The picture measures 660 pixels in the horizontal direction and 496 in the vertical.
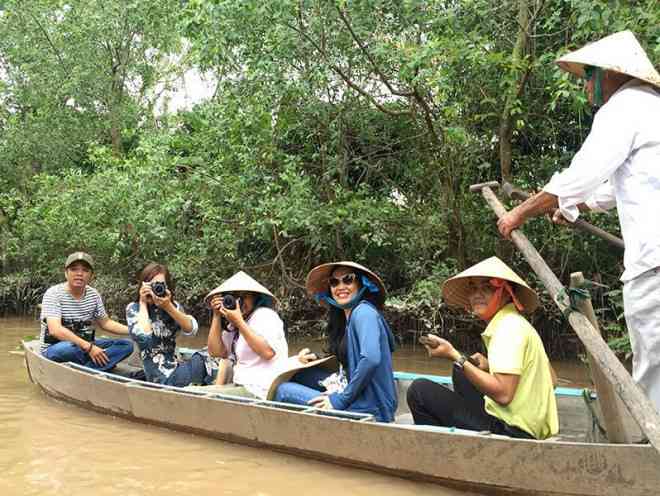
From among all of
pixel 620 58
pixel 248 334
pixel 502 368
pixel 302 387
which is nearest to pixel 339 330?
pixel 302 387

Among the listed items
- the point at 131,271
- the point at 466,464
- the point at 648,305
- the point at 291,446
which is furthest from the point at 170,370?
the point at 131,271

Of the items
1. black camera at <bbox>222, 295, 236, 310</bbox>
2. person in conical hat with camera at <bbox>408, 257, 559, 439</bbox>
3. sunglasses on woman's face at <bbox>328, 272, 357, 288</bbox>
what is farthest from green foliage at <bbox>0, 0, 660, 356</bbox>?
black camera at <bbox>222, 295, 236, 310</bbox>

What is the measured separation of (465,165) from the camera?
29.5 feet

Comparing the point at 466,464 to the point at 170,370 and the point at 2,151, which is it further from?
the point at 2,151

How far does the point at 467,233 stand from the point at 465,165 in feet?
2.57

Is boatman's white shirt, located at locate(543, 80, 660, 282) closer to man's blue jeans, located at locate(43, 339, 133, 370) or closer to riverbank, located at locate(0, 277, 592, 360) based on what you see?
man's blue jeans, located at locate(43, 339, 133, 370)

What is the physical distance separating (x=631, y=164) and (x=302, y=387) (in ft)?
8.07

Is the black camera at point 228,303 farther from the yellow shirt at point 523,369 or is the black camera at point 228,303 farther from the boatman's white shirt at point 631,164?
the boatman's white shirt at point 631,164

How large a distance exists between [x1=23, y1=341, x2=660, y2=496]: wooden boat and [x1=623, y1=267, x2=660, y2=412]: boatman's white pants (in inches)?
16.3

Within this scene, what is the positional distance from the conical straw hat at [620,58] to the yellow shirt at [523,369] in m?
1.21

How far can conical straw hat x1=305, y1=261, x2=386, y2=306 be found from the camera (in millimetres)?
4212

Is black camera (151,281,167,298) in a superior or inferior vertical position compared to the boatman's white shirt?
inferior

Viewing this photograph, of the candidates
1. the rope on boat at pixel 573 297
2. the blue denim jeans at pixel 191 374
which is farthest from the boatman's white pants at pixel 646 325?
the blue denim jeans at pixel 191 374

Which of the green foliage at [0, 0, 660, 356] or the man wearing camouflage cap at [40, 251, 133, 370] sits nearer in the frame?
the man wearing camouflage cap at [40, 251, 133, 370]
